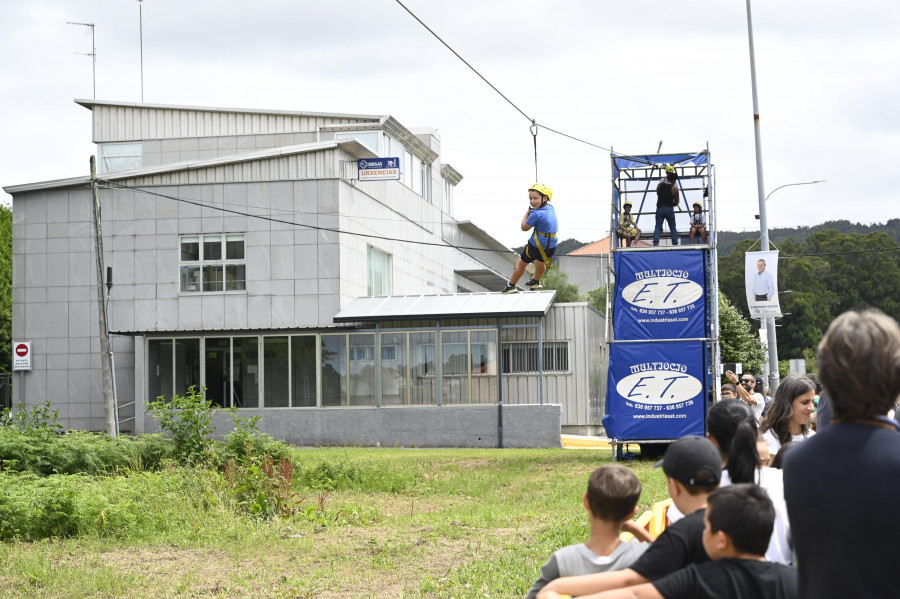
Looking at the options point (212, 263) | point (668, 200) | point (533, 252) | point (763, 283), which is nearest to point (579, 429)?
point (763, 283)

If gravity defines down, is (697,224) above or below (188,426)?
above

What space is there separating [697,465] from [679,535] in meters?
0.36

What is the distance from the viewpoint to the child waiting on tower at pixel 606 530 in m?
4.12

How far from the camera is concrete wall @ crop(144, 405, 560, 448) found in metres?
30.3

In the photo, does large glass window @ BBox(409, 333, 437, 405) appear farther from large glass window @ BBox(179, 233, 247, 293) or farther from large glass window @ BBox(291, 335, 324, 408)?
large glass window @ BBox(179, 233, 247, 293)

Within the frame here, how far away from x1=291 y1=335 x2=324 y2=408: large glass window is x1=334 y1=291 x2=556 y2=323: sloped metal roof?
1.50 meters

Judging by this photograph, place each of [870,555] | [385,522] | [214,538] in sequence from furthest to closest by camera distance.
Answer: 1. [385,522]
2. [214,538]
3. [870,555]

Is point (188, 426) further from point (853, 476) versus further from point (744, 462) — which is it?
point (853, 476)

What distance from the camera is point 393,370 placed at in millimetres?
31500

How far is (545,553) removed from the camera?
30.9 ft

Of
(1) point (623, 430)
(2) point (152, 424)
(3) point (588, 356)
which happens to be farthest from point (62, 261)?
(1) point (623, 430)

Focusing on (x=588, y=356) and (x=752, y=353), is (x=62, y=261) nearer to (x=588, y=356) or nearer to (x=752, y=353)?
(x=588, y=356)

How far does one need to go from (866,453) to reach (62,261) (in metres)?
33.2

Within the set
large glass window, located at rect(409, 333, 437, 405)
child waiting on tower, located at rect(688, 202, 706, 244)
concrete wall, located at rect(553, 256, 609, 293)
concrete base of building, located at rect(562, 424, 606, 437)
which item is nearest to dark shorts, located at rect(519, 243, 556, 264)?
child waiting on tower, located at rect(688, 202, 706, 244)
